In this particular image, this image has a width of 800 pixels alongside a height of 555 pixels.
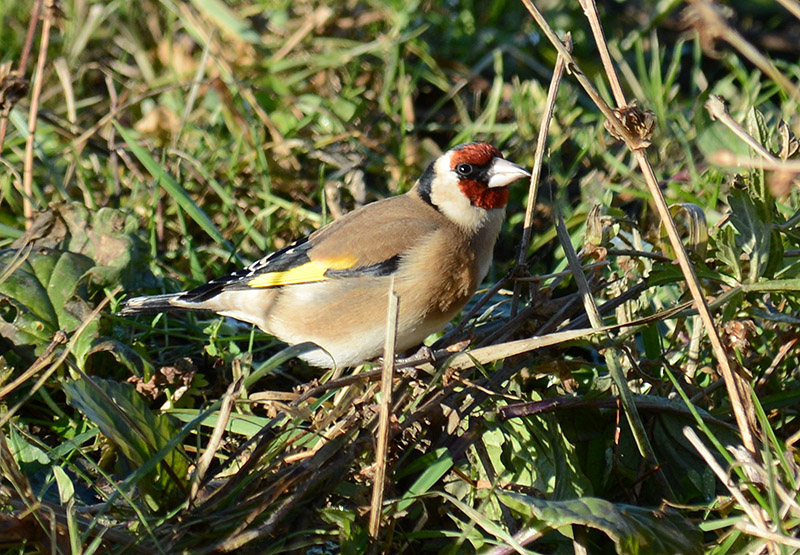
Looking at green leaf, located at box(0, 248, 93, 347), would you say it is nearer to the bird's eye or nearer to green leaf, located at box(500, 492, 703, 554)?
the bird's eye

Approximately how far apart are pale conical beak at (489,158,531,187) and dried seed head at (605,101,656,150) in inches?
47.4

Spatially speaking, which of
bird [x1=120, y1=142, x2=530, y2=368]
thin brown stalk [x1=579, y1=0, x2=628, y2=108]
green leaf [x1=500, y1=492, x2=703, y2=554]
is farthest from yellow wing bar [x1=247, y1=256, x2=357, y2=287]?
thin brown stalk [x1=579, y1=0, x2=628, y2=108]

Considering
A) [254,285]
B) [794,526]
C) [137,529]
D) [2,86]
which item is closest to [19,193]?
[2,86]

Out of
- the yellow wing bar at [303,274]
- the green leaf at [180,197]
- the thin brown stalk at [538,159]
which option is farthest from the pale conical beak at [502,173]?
the green leaf at [180,197]

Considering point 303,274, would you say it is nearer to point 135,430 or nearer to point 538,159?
point 538,159

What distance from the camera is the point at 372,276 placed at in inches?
129

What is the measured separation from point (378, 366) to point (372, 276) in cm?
35

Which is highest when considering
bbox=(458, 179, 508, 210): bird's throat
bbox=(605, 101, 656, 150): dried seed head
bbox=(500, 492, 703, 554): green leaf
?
bbox=(605, 101, 656, 150): dried seed head

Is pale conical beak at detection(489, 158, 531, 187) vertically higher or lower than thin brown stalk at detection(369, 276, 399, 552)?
lower

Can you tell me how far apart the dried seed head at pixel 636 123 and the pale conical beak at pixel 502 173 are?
1204mm

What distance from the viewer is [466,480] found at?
2523mm

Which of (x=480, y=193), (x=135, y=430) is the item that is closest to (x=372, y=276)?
(x=480, y=193)

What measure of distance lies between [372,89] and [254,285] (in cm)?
200

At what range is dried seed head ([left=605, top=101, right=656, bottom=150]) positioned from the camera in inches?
85.0
